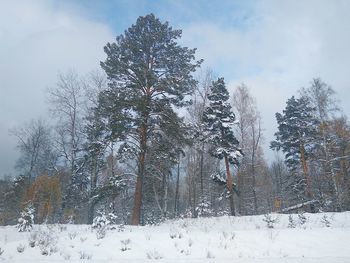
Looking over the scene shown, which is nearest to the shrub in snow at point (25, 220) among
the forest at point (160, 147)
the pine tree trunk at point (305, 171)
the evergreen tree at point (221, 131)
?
the forest at point (160, 147)

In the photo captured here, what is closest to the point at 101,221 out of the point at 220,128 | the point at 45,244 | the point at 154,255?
the point at 45,244

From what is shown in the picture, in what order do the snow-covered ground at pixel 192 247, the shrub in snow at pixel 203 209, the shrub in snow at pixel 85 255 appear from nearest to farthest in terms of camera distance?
the snow-covered ground at pixel 192 247, the shrub in snow at pixel 85 255, the shrub in snow at pixel 203 209

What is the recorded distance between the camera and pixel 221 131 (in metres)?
29.2

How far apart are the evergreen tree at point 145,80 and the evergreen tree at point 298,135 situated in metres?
14.9

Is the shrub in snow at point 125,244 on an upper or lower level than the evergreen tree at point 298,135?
lower

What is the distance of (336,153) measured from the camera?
3378 cm

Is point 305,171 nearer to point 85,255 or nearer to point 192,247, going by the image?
point 192,247

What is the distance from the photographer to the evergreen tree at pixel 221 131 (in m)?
28.2

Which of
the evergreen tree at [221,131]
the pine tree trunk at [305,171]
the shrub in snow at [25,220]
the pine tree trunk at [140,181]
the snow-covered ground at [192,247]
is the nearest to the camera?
the snow-covered ground at [192,247]

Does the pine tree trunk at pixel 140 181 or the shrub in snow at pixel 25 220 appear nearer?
the shrub in snow at pixel 25 220

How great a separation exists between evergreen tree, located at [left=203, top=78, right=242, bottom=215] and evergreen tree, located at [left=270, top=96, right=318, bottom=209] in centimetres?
620

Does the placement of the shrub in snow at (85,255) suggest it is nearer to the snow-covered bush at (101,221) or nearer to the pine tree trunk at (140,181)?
the snow-covered bush at (101,221)

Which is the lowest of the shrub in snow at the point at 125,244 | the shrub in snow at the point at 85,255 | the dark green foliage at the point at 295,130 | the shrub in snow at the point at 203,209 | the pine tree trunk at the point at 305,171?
the shrub in snow at the point at 85,255

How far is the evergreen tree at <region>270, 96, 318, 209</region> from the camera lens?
100 feet
